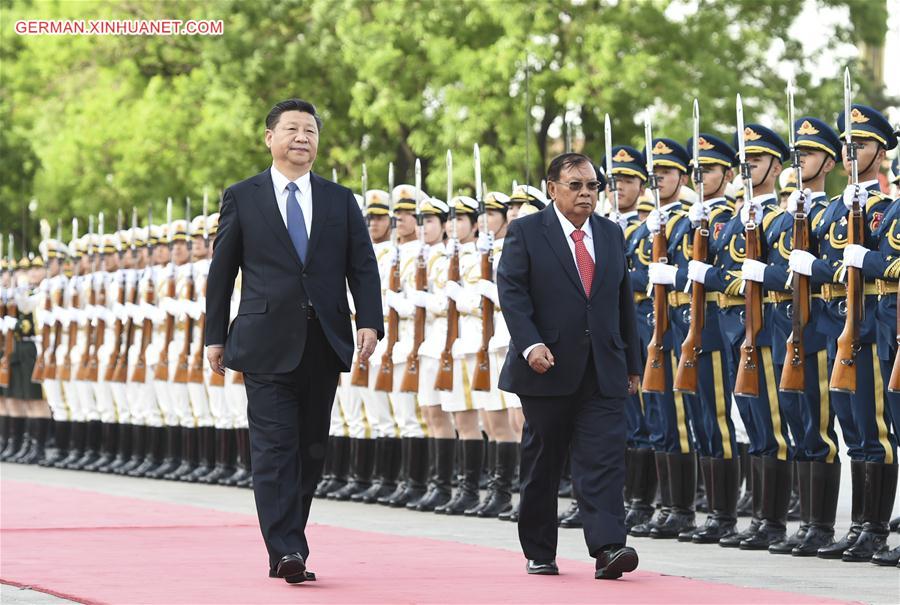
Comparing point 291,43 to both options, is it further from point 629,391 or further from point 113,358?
point 629,391

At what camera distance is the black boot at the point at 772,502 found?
957 cm

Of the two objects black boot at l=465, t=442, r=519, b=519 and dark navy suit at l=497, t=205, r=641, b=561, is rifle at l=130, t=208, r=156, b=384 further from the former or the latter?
dark navy suit at l=497, t=205, r=641, b=561

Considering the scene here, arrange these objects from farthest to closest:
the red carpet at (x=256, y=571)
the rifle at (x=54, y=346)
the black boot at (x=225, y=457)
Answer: the rifle at (x=54, y=346) → the black boot at (x=225, y=457) → the red carpet at (x=256, y=571)

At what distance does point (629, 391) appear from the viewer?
813cm

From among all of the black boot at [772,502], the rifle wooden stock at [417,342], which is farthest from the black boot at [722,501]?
the rifle wooden stock at [417,342]

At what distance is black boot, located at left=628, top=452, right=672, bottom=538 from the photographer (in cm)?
1035

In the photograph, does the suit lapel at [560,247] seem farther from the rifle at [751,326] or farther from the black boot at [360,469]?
the black boot at [360,469]

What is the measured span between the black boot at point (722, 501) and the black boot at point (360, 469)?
4124 millimetres

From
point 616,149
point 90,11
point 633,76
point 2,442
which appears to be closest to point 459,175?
point 633,76

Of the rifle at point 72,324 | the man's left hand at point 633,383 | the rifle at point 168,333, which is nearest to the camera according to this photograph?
the man's left hand at point 633,383

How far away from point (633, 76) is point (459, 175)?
8.85ft

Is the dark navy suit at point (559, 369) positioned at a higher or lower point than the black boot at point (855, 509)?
higher

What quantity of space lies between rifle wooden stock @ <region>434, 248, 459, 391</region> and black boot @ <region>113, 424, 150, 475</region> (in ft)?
18.9

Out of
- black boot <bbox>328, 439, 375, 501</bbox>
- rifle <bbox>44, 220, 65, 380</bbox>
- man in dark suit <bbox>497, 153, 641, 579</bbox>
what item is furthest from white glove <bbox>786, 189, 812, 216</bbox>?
rifle <bbox>44, 220, 65, 380</bbox>
